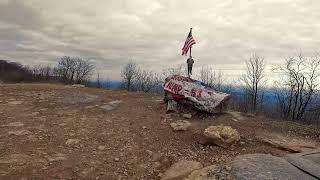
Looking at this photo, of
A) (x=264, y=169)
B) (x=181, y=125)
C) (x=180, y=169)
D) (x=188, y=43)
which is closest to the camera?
(x=264, y=169)

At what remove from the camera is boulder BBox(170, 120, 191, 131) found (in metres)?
10.0

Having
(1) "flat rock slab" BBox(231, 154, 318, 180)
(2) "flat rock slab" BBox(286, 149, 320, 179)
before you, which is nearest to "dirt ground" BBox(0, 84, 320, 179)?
(2) "flat rock slab" BBox(286, 149, 320, 179)

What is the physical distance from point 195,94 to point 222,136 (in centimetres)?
236

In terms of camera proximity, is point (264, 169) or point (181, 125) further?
point (181, 125)

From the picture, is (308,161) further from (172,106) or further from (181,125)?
(172,106)

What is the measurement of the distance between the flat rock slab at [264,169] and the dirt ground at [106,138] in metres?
1.24

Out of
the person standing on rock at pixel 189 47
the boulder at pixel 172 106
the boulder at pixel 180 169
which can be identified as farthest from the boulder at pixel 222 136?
the person standing on rock at pixel 189 47

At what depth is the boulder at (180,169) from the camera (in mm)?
7750

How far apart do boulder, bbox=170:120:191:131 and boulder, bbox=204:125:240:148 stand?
728 millimetres

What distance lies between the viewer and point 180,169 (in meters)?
8.04

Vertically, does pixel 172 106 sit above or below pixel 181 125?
above

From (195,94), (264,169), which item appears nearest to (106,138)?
(195,94)

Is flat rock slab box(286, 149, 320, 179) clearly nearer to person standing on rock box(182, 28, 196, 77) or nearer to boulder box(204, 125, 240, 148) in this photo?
boulder box(204, 125, 240, 148)

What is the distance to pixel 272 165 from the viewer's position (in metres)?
7.16
